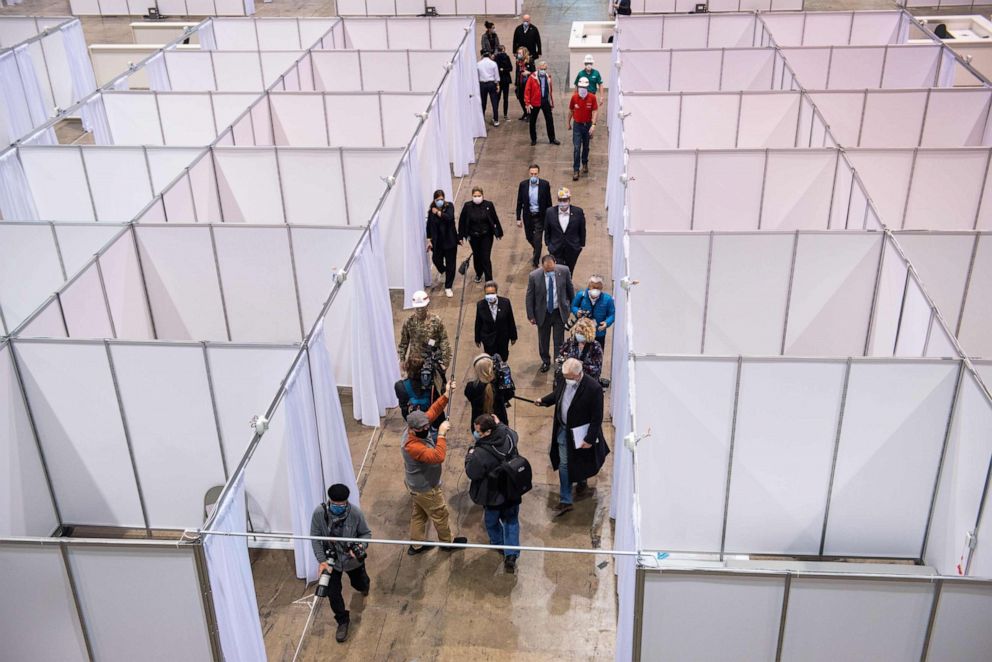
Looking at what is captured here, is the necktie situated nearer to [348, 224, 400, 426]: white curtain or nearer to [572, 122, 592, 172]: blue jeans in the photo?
[348, 224, 400, 426]: white curtain

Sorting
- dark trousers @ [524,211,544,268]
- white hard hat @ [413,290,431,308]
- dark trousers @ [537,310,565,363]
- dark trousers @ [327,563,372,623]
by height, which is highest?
white hard hat @ [413,290,431,308]

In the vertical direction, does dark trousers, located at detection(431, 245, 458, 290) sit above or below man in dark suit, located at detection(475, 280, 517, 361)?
below

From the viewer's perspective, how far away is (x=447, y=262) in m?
13.0

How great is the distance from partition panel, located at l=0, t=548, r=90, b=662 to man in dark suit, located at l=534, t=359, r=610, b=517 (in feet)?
13.9

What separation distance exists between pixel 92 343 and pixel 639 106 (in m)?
8.89

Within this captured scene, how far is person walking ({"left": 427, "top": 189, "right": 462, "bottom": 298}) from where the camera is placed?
41.2 feet

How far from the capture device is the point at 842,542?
8.00m

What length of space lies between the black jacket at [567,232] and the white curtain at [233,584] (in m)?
6.19

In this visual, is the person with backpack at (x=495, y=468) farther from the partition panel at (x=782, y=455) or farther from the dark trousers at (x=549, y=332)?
the dark trousers at (x=549, y=332)

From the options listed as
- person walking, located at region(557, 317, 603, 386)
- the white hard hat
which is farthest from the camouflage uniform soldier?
person walking, located at region(557, 317, 603, 386)

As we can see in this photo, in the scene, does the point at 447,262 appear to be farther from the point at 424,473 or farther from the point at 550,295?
the point at 424,473

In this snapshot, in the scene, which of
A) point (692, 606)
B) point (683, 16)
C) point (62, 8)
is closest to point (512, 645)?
point (692, 606)

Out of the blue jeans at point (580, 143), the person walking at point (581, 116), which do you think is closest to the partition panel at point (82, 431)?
the person walking at point (581, 116)

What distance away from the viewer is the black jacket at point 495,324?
33.8ft
